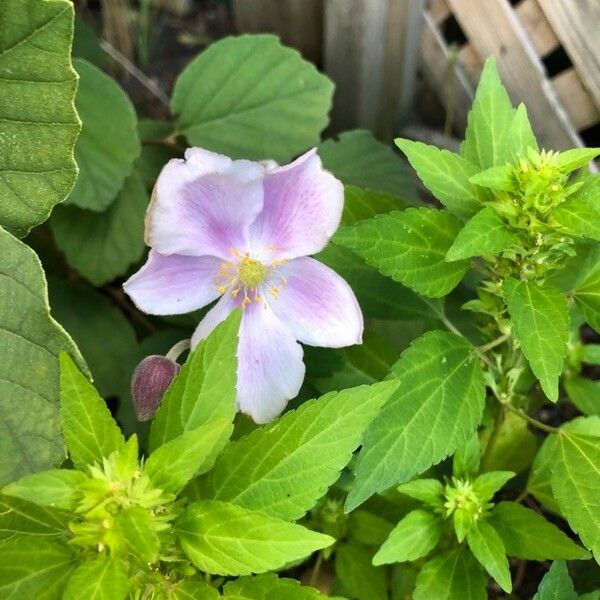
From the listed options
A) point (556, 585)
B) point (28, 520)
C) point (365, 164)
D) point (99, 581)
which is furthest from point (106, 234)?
point (556, 585)

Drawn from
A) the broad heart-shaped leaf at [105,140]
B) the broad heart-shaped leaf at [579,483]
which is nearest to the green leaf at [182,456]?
the broad heart-shaped leaf at [579,483]

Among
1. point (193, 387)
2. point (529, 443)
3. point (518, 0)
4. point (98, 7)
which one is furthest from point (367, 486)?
point (98, 7)

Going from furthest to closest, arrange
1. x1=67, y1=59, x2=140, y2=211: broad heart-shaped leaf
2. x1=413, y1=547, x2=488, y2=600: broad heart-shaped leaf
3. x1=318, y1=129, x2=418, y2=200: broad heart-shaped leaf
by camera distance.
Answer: x1=318, y1=129, x2=418, y2=200: broad heart-shaped leaf
x1=67, y1=59, x2=140, y2=211: broad heart-shaped leaf
x1=413, y1=547, x2=488, y2=600: broad heart-shaped leaf

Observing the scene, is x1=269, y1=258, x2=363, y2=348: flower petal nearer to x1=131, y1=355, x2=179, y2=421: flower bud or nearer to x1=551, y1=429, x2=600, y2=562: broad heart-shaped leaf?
x1=131, y1=355, x2=179, y2=421: flower bud

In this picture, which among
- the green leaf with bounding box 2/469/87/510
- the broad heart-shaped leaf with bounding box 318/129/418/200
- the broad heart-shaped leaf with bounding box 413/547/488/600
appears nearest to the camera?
the green leaf with bounding box 2/469/87/510

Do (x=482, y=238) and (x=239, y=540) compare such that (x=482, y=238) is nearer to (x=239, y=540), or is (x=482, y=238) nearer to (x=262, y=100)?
(x=239, y=540)

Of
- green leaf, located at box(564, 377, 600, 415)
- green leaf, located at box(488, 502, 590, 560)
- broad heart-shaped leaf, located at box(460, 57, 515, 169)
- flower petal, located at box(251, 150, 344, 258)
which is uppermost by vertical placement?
flower petal, located at box(251, 150, 344, 258)

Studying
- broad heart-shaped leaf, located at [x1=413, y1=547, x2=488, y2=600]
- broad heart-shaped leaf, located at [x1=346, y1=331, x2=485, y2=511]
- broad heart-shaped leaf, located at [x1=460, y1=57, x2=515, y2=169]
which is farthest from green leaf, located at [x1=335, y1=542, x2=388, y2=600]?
broad heart-shaped leaf, located at [x1=460, y1=57, x2=515, y2=169]
